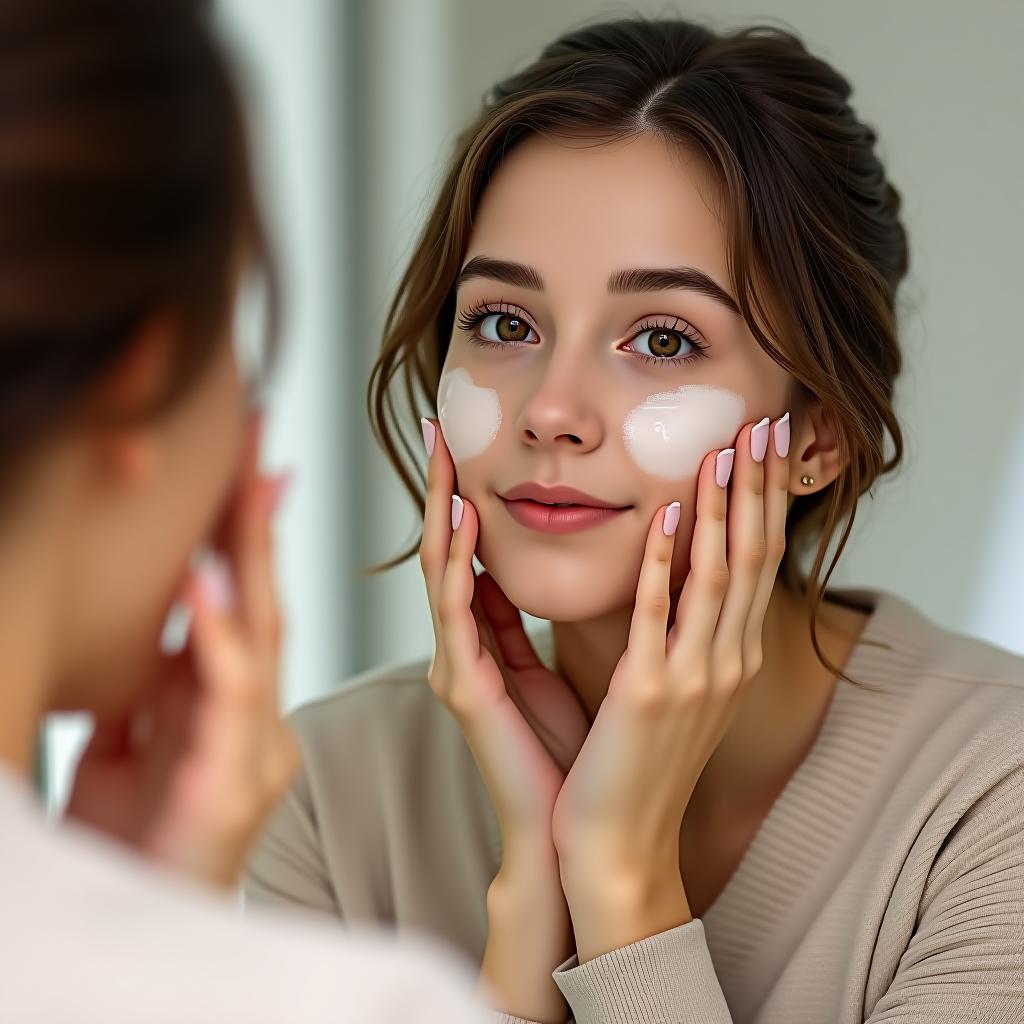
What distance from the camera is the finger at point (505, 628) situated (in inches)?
51.4

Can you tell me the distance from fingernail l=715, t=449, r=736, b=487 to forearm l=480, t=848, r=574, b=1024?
0.36 m

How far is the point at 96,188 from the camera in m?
0.48

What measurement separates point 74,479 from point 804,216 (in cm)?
77

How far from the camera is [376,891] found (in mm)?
1339

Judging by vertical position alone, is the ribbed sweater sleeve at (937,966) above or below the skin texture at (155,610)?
below

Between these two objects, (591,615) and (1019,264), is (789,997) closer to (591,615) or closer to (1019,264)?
(591,615)

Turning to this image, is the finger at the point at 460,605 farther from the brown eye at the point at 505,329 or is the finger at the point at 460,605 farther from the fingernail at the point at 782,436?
the fingernail at the point at 782,436

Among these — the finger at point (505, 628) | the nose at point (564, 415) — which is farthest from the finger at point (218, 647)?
the finger at point (505, 628)

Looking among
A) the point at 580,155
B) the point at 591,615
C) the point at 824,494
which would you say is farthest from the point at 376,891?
the point at 580,155

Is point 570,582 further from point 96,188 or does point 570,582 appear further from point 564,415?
point 96,188

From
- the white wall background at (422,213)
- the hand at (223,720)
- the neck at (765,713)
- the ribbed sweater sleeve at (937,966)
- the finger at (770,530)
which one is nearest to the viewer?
the hand at (223,720)

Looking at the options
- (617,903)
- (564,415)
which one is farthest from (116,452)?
(617,903)

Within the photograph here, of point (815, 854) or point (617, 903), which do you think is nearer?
point (617, 903)

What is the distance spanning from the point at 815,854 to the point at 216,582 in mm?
750
